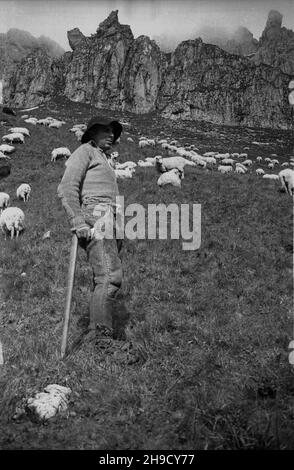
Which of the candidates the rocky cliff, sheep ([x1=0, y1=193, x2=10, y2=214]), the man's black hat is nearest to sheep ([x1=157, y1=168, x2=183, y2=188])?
sheep ([x1=0, y1=193, x2=10, y2=214])

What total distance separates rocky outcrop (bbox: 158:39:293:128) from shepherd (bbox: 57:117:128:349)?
14357 cm

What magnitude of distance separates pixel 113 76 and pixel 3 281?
160 meters

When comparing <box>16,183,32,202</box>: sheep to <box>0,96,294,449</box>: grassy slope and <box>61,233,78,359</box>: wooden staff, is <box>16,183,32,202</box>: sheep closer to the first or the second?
<box>0,96,294,449</box>: grassy slope

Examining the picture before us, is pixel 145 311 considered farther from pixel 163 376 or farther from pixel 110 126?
pixel 110 126

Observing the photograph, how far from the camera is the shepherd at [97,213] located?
6012 millimetres

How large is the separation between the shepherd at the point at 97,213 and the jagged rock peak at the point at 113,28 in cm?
17886

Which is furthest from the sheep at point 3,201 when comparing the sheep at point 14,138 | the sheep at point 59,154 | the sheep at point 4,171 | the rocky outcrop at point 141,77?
the rocky outcrop at point 141,77

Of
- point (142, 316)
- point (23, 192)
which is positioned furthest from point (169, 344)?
point (23, 192)

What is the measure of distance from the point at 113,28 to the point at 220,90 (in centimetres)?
5229

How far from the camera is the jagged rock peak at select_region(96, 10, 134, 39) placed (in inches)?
6649

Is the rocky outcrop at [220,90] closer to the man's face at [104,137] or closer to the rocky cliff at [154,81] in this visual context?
the rocky cliff at [154,81]

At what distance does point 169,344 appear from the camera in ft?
19.8

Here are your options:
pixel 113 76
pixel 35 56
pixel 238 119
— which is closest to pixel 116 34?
pixel 113 76

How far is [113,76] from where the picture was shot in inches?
6166
